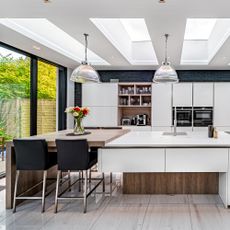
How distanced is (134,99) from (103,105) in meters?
0.94

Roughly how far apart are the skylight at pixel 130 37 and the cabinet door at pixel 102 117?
155 cm

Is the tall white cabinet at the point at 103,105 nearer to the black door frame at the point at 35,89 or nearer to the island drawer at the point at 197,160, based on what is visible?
the black door frame at the point at 35,89

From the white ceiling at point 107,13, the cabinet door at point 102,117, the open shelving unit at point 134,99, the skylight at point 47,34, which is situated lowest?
the cabinet door at point 102,117

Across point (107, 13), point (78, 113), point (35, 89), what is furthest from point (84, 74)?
point (35, 89)

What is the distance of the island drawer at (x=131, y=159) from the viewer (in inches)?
146

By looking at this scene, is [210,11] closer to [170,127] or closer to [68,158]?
[68,158]

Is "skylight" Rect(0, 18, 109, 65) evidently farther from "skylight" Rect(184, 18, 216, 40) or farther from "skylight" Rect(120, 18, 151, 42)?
"skylight" Rect(184, 18, 216, 40)

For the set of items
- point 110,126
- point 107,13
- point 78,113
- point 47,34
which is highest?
point 47,34

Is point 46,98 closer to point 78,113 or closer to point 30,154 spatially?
point 78,113

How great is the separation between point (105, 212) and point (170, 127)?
4.67m

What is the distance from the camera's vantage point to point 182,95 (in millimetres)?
7895

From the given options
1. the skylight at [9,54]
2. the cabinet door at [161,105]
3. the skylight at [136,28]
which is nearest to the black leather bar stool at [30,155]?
the skylight at [9,54]

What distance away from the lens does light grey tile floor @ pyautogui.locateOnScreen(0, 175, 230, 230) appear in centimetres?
318

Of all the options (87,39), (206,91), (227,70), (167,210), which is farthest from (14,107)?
(227,70)
